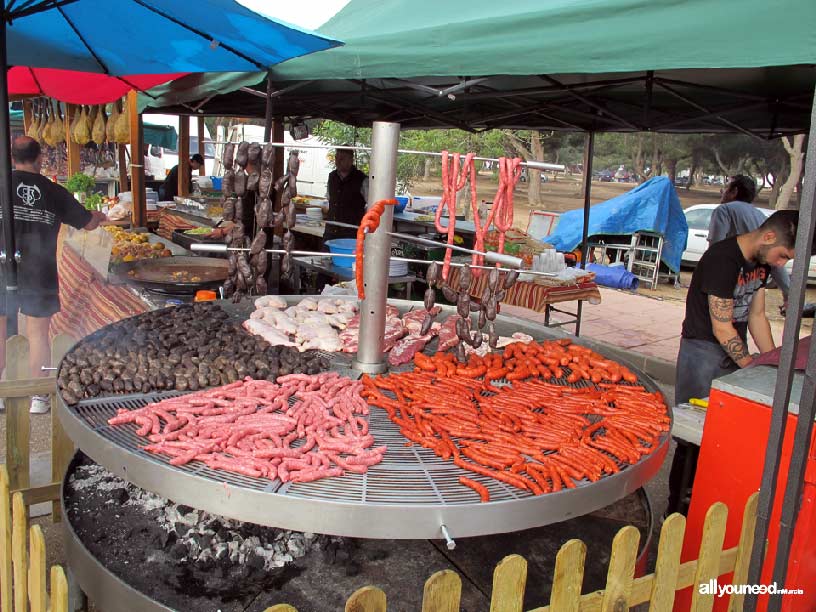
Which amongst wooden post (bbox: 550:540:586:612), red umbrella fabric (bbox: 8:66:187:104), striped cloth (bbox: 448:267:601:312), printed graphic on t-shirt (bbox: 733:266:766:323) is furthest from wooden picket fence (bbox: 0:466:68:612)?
red umbrella fabric (bbox: 8:66:187:104)

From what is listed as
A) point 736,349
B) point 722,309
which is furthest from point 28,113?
point 736,349

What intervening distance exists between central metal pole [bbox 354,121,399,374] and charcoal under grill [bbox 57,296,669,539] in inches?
34.7

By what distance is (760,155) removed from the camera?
106 ft

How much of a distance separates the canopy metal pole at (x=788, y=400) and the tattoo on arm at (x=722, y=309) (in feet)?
8.39

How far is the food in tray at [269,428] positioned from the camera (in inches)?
96.4

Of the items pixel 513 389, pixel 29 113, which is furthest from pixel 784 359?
pixel 29 113

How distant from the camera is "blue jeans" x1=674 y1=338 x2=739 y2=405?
4676 mm

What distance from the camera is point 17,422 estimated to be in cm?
381

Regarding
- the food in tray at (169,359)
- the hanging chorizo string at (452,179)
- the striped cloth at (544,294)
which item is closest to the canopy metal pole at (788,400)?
the hanging chorizo string at (452,179)

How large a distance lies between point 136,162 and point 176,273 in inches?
161

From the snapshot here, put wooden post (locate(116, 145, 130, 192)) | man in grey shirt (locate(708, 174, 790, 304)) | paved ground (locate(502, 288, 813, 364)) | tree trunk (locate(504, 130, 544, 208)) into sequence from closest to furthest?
1. man in grey shirt (locate(708, 174, 790, 304))
2. paved ground (locate(502, 288, 813, 364))
3. wooden post (locate(116, 145, 130, 192))
4. tree trunk (locate(504, 130, 544, 208))

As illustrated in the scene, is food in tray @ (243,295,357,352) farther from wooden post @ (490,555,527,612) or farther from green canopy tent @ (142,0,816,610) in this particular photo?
wooden post @ (490,555,527,612)

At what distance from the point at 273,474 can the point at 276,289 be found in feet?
14.5

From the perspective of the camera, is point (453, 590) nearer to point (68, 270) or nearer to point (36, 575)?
point (36, 575)
